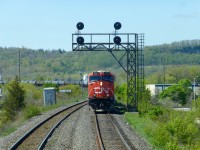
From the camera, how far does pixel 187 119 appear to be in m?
24.0

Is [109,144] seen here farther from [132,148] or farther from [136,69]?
[136,69]

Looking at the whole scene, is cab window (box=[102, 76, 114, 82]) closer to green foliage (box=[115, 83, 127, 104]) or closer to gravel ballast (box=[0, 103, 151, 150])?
gravel ballast (box=[0, 103, 151, 150])

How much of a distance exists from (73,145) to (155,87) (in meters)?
90.1

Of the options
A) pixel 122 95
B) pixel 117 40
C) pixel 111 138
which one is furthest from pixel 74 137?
pixel 122 95

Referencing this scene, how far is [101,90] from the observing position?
4097 cm

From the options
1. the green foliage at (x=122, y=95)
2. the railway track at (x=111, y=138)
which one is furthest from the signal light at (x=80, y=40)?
the green foliage at (x=122, y=95)

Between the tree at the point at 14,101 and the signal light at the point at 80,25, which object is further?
the tree at the point at 14,101

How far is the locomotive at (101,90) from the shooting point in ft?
134

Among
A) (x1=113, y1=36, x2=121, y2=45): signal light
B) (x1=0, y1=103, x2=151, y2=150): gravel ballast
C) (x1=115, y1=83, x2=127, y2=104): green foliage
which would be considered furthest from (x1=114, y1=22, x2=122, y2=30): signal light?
(x1=115, y1=83, x2=127, y2=104): green foliage

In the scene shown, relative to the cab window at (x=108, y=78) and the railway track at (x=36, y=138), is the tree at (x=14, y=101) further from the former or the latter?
the railway track at (x=36, y=138)

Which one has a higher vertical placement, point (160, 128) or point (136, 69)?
point (136, 69)

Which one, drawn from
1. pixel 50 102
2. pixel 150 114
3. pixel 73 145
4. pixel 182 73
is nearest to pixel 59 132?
pixel 73 145

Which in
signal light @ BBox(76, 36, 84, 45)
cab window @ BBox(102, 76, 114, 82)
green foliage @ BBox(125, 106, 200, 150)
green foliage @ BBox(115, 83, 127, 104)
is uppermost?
signal light @ BBox(76, 36, 84, 45)

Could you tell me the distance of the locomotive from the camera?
40969mm
